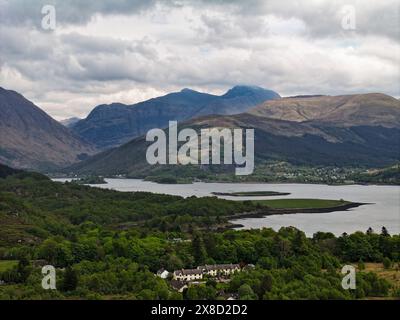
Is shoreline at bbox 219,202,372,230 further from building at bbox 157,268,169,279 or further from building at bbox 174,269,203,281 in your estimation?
building at bbox 174,269,203,281

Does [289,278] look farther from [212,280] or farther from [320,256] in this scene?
[320,256]

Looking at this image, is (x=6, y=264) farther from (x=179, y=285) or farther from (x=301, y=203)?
(x=301, y=203)

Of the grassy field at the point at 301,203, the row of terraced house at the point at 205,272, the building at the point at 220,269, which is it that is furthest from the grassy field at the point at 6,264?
the grassy field at the point at 301,203

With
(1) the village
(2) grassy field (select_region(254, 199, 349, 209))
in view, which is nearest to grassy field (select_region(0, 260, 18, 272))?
(1) the village

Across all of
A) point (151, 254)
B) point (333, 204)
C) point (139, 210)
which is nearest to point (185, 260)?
point (151, 254)

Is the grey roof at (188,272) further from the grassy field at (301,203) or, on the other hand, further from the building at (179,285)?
the grassy field at (301,203)

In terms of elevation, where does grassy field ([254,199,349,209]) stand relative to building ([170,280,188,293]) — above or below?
above
